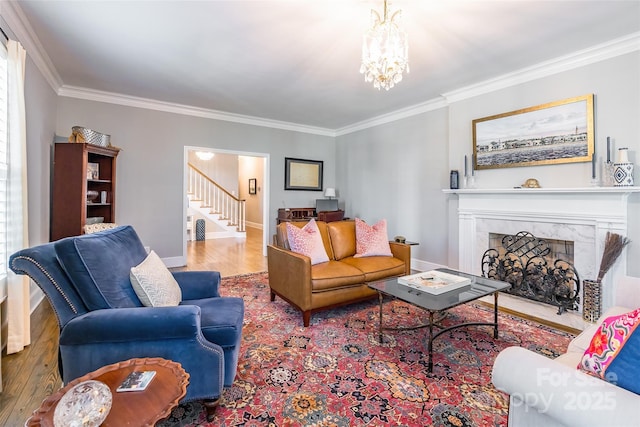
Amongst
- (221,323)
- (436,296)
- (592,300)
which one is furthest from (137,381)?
(592,300)

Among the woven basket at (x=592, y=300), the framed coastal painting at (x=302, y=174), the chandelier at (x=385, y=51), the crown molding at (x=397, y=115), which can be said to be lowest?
the woven basket at (x=592, y=300)

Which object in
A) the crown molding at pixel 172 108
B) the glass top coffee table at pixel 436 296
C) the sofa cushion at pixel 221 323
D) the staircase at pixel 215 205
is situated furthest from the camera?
the staircase at pixel 215 205

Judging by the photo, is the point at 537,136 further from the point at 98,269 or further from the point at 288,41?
the point at 98,269

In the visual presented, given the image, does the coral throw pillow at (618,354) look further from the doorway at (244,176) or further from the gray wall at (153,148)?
the doorway at (244,176)

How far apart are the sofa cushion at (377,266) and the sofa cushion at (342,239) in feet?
0.34

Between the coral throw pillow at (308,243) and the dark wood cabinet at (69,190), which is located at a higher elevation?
the dark wood cabinet at (69,190)

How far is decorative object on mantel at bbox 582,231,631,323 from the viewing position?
8.77 feet

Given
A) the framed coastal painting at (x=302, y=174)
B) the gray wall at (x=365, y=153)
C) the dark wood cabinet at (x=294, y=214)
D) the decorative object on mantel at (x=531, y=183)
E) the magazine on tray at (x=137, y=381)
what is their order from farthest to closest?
the framed coastal painting at (x=302, y=174)
the dark wood cabinet at (x=294, y=214)
the decorative object on mantel at (x=531, y=183)
the gray wall at (x=365, y=153)
the magazine on tray at (x=137, y=381)

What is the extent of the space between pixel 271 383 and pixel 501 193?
333 centimetres

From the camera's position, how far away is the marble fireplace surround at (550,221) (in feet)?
9.15

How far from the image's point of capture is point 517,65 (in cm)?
329

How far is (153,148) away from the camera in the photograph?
4.66m

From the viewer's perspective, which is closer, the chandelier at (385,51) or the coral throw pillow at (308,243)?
the chandelier at (385,51)

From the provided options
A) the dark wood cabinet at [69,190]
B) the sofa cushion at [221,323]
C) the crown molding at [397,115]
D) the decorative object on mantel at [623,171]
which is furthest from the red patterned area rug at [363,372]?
the crown molding at [397,115]
